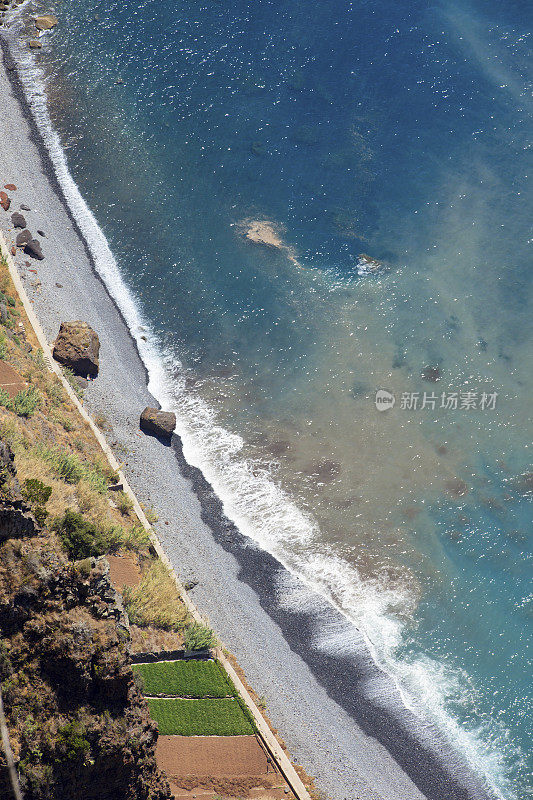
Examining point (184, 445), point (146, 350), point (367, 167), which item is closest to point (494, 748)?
point (184, 445)

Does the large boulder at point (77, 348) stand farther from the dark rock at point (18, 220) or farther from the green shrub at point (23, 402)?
the dark rock at point (18, 220)

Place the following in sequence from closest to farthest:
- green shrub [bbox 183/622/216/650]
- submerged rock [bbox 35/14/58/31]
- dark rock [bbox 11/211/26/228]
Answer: green shrub [bbox 183/622/216/650] → dark rock [bbox 11/211/26/228] → submerged rock [bbox 35/14/58/31]

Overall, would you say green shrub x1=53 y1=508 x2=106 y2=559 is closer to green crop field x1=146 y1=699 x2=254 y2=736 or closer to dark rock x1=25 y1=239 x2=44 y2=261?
green crop field x1=146 y1=699 x2=254 y2=736

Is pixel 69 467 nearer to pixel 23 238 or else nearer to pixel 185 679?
pixel 185 679

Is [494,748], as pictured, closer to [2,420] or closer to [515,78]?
[2,420]

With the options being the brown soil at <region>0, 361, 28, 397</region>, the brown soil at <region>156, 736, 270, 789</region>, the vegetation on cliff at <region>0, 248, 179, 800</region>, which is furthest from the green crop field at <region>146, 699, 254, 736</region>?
the brown soil at <region>0, 361, 28, 397</region>

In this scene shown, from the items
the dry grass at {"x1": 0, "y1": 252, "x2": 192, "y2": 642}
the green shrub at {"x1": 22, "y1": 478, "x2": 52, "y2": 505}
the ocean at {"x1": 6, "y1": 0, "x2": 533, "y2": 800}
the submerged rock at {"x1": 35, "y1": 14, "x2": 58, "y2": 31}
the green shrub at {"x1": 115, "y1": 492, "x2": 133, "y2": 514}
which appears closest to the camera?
the green shrub at {"x1": 22, "y1": 478, "x2": 52, "y2": 505}
